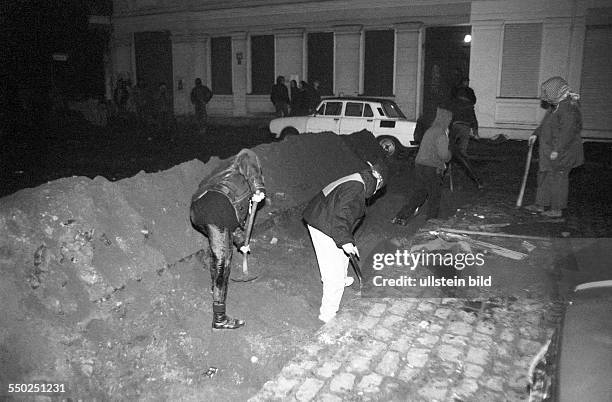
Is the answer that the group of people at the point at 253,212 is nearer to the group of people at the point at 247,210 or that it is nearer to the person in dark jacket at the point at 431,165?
the group of people at the point at 247,210

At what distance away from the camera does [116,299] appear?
169 inches

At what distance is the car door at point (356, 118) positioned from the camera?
13.1 m

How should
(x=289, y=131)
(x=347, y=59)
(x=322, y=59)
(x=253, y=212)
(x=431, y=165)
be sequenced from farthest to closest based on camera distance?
(x=322, y=59) < (x=347, y=59) < (x=289, y=131) < (x=431, y=165) < (x=253, y=212)

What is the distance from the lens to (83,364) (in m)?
3.80

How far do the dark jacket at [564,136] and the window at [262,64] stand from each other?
1595 centimetres

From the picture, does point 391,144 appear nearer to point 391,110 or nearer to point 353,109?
point 391,110

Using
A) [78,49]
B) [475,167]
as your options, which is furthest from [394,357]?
[78,49]

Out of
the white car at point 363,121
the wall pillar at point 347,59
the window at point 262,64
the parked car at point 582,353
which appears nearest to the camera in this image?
the parked car at point 582,353

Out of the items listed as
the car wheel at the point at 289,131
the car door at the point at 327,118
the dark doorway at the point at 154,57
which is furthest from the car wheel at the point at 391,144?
the dark doorway at the point at 154,57

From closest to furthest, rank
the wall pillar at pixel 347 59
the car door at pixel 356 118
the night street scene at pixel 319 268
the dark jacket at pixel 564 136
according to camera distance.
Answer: the night street scene at pixel 319 268
the dark jacket at pixel 564 136
the car door at pixel 356 118
the wall pillar at pixel 347 59

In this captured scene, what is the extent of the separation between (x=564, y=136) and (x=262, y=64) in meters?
16.8

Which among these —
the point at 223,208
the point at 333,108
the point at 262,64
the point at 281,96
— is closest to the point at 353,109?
the point at 333,108

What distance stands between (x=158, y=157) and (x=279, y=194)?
724 cm

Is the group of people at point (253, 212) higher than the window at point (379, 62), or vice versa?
the window at point (379, 62)
